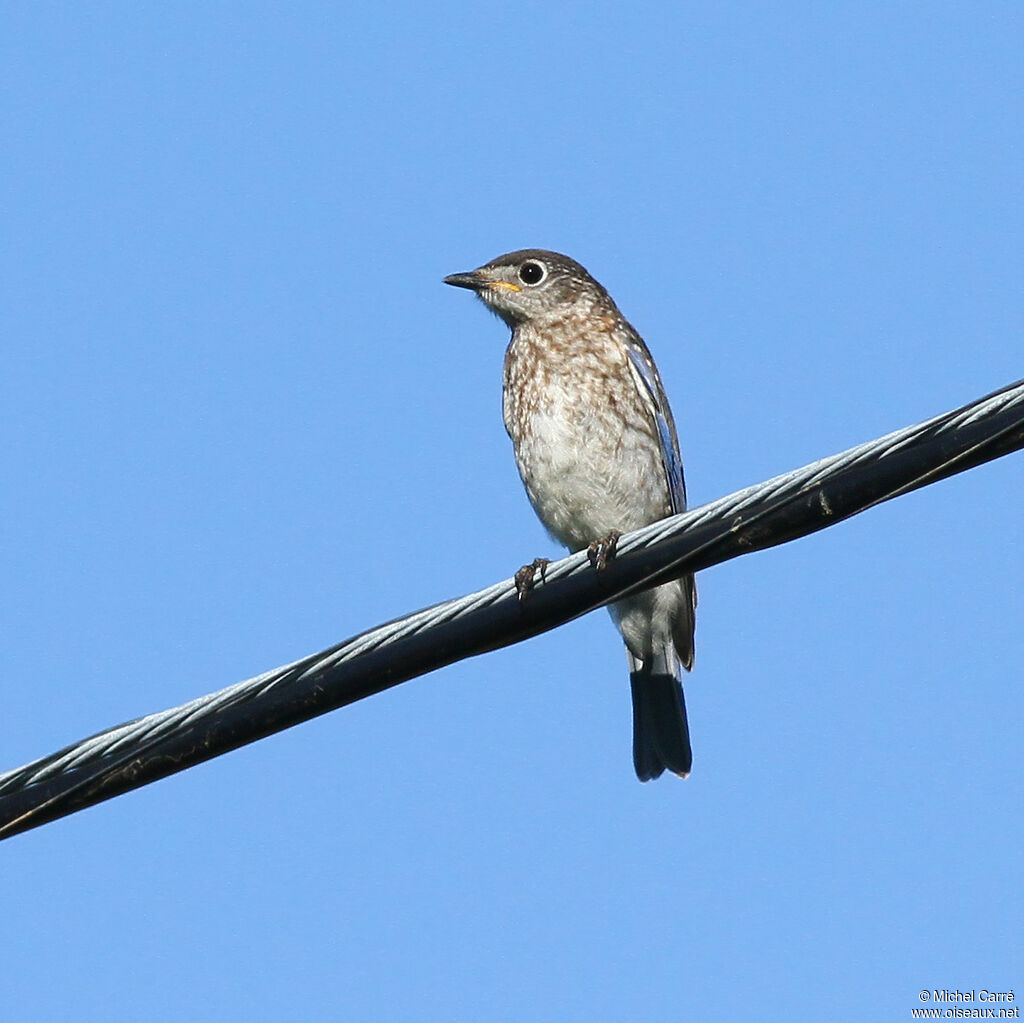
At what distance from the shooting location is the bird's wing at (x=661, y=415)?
361 inches

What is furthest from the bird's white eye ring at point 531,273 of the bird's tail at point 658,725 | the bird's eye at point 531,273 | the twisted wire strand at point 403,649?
the twisted wire strand at point 403,649

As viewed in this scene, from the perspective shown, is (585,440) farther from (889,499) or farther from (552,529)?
(889,499)

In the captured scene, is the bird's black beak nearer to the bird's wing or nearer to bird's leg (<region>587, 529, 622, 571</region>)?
the bird's wing

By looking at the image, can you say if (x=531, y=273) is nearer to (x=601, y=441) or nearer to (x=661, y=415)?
(x=661, y=415)

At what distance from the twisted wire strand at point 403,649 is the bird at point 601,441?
3.49 m

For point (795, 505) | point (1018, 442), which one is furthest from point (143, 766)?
point (1018, 442)

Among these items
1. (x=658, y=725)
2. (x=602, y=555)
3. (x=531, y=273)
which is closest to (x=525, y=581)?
(x=602, y=555)

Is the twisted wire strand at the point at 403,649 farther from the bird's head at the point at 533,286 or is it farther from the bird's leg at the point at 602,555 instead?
the bird's head at the point at 533,286

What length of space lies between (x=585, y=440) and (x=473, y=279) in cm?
172

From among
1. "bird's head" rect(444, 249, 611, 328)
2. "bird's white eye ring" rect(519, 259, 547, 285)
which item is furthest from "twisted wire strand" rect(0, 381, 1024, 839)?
"bird's white eye ring" rect(519, 259, 547, 285)

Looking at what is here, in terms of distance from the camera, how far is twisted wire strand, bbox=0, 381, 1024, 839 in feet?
16.4

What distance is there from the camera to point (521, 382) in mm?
9258

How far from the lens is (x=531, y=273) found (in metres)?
10.1

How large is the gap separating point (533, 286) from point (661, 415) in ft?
4.06
